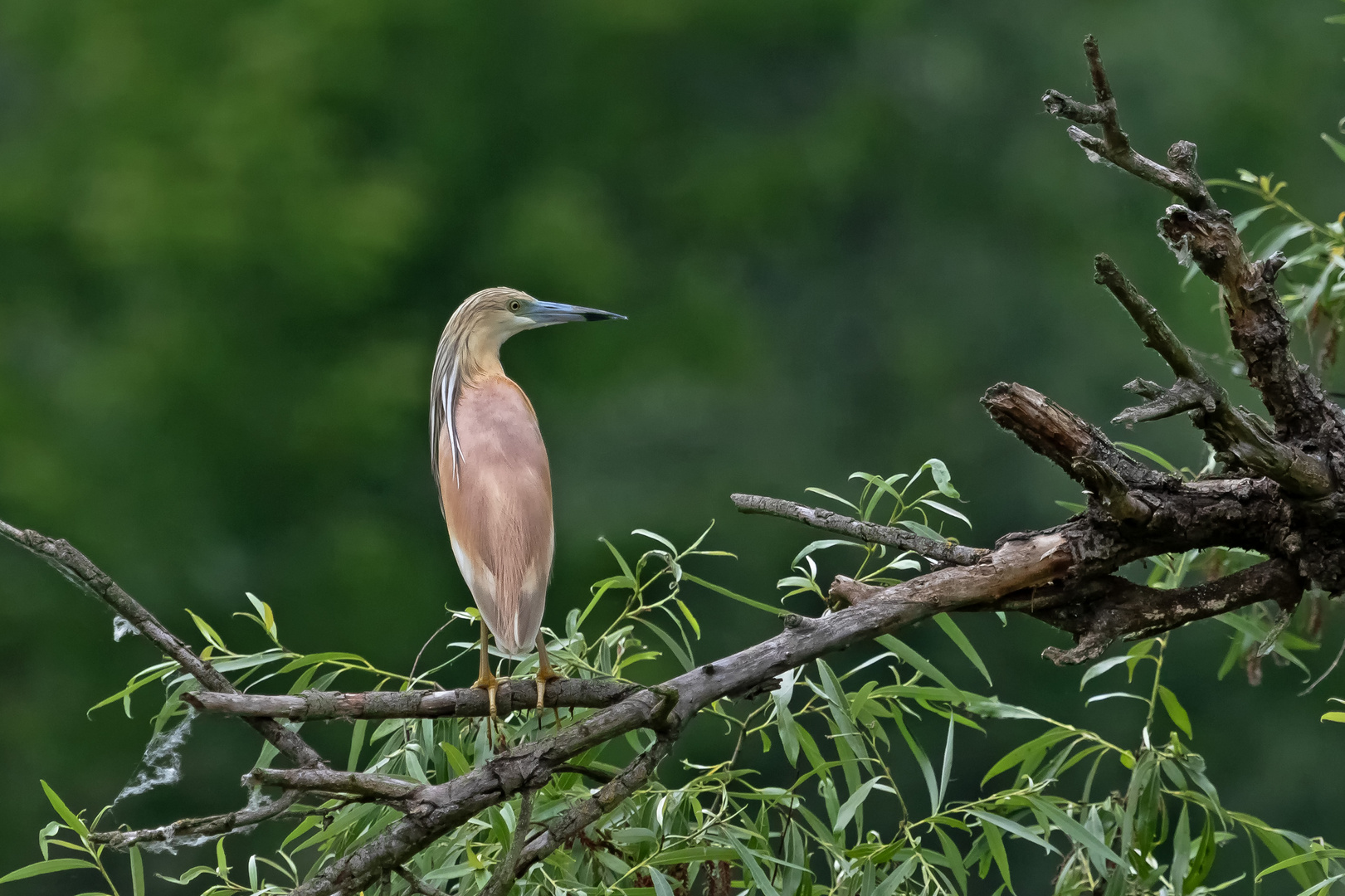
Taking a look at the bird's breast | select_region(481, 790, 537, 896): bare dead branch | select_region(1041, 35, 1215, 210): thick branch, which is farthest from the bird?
select_region(1041, 35, 1215, 210): thick branch

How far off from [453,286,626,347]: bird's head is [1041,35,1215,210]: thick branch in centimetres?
56

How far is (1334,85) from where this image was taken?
4.35m

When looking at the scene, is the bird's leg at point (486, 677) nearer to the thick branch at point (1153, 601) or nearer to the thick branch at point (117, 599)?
the thick branch at point (117, 599)

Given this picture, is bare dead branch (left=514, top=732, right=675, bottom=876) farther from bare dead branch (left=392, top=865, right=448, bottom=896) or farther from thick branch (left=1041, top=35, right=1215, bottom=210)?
thick branch (left=1041, top=35, right=1215, bottom=210)

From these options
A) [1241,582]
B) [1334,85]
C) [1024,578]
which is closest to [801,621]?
[1024,578]

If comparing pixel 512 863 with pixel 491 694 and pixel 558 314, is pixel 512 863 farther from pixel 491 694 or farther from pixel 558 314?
pixel 558 314

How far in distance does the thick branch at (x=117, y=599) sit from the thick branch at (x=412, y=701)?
0.05 m

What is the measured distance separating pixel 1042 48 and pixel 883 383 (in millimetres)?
1386

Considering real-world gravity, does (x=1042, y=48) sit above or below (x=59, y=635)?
above

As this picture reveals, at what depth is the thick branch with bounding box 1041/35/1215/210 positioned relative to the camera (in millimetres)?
726

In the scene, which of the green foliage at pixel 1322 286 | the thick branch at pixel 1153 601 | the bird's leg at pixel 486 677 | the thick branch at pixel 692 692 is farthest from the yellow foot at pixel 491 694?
the green foliage at pixel 1322 286

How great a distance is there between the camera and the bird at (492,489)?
97 centimetres

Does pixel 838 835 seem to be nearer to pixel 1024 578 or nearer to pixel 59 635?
pixel 1024 578

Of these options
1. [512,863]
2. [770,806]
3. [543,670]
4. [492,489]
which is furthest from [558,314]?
[512,863]
